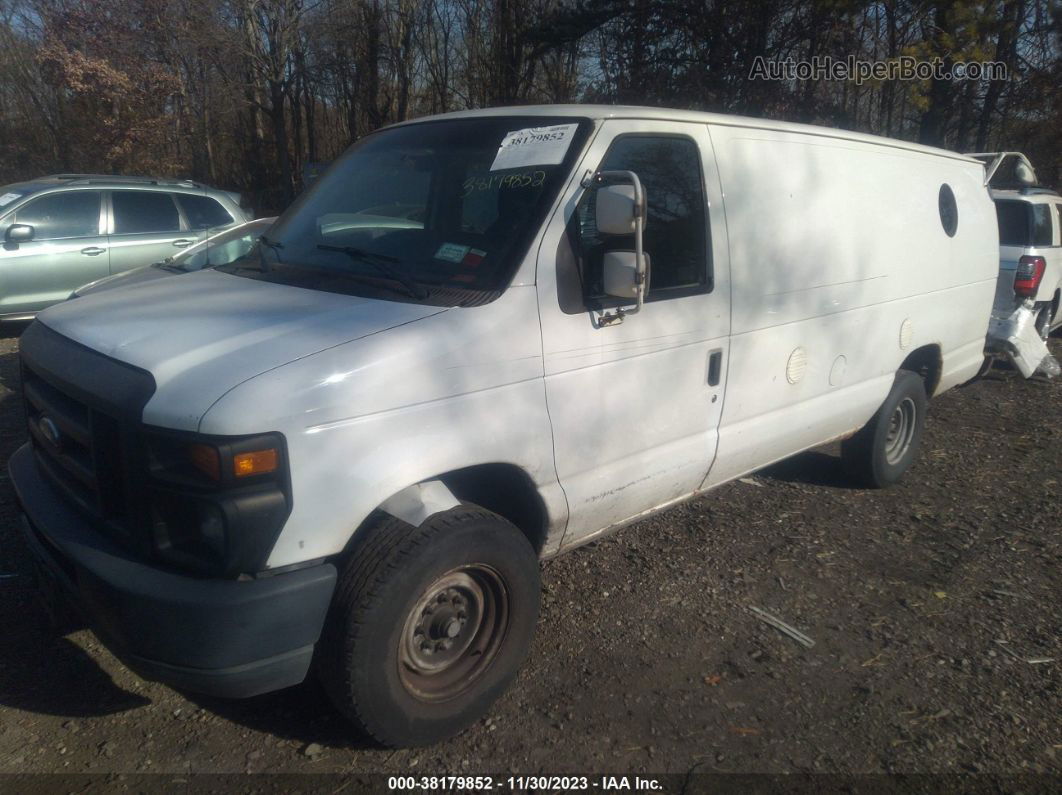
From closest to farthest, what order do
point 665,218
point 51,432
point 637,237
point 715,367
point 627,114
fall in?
point 51,432
point 637,237
point 627,114
point 665,218
point 715,367

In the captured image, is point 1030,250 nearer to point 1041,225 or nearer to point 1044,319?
point 1041,225

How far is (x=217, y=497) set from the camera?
235 cm

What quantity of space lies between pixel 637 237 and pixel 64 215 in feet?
28.3

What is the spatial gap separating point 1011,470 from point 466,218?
4.68 metres

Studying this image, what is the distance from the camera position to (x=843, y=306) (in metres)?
4.46

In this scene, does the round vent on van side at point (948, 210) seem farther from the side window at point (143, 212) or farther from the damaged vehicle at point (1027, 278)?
the side window at point (143, 212)

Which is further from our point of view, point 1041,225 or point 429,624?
point 1041,225

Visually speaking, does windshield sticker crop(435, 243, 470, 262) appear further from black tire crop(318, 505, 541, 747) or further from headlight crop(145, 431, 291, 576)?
headlight crop(145, 431, 291, 576)

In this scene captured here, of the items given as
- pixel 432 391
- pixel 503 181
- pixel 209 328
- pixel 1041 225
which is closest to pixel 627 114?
pixel 503 181

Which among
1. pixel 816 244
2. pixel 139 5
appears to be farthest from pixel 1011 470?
pixel 139 5

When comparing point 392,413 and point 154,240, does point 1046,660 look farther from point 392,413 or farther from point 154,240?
point 154,240

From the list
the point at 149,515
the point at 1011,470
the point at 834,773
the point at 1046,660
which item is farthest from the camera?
the point at 1011,470

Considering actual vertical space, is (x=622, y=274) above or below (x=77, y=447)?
above

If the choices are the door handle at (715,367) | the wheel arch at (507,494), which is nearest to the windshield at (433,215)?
the wheel arch at (507,494)
